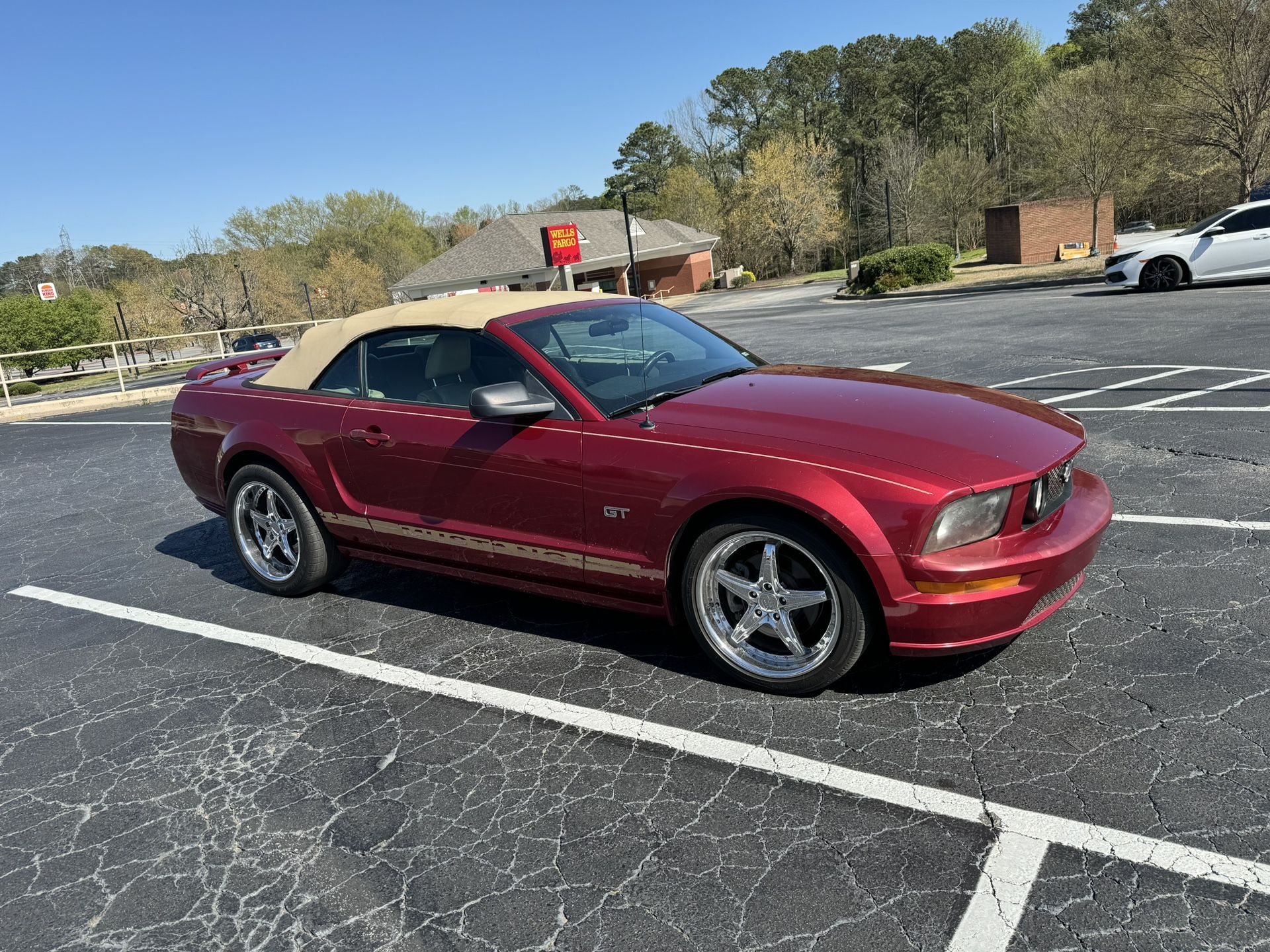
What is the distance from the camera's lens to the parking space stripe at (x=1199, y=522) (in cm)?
456

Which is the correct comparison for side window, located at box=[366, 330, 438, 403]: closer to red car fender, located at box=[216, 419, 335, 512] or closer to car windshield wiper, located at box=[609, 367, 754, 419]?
red car fender, located at box=[216, 419, 335, 512]

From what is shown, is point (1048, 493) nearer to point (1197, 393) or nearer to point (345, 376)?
point (345, 376)

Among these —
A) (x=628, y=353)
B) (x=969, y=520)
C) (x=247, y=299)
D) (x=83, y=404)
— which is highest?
(x=247, y=299)

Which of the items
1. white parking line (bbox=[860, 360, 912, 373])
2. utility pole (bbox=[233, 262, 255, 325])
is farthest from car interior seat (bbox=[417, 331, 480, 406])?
utility pole (bbox=[233, 262, 255, 325])

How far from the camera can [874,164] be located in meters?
67.9

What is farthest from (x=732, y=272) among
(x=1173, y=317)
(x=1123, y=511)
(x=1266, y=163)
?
(x=1123, y=511)

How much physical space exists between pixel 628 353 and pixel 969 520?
6.20 feet

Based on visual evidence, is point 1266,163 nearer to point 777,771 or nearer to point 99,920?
point 777,771

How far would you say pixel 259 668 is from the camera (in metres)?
4.08

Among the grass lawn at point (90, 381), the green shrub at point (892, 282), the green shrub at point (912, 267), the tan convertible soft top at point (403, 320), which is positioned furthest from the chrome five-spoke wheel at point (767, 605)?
the grass lawn at point (90, 381)

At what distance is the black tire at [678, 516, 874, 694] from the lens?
10.3 ft

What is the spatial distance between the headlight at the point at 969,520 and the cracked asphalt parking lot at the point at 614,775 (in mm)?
681

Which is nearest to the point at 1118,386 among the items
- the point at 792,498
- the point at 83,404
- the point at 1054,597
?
the point at 1054,597

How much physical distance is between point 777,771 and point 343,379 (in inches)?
122
